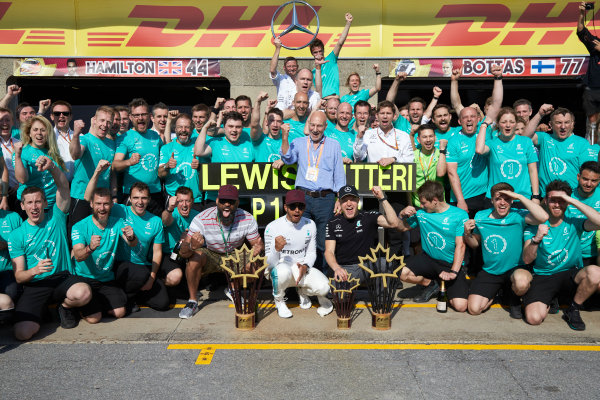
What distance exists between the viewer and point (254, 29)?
38.4ft

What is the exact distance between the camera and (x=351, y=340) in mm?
4941

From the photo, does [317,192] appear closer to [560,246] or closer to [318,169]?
[318,169]

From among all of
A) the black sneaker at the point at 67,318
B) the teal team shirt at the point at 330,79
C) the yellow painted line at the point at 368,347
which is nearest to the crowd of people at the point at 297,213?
the black sneaker at the point at 67,318

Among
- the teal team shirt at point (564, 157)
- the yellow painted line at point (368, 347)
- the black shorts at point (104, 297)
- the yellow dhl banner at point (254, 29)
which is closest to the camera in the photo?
the yellow painted line at point (368, 347)

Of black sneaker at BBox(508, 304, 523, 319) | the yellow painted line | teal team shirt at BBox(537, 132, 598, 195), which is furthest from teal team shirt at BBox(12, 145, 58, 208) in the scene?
teal team shirt at BBox(537, 132, 598, 195)

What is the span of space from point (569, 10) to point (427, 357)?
1077 centimetres

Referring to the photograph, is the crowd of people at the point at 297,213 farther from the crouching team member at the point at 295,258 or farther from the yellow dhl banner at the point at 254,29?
the yellow dhl banner at the point at 254,29

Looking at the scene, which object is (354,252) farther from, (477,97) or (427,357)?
(477,97)

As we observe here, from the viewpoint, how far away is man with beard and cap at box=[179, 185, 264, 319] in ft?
19.3

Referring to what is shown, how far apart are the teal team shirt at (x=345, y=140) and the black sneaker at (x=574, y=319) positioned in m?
3.42

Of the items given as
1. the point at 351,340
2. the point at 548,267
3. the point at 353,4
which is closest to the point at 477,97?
the point at 353,4

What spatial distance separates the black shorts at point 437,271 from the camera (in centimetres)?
589

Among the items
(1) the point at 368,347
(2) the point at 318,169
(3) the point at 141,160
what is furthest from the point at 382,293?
(3) the point at 141,160

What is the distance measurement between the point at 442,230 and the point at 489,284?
0.84m
